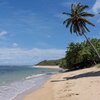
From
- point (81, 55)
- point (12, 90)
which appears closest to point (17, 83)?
point (12, 90)

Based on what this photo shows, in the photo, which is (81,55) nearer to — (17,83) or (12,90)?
(17,83)

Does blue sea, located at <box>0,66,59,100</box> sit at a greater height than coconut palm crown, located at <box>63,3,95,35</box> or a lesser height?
lesser

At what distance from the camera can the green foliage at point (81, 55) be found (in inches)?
2888

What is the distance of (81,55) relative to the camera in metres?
73.0

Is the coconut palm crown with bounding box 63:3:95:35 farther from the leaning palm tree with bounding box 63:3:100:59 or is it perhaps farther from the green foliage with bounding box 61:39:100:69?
the green foliage with bounding box 61:39:100:69

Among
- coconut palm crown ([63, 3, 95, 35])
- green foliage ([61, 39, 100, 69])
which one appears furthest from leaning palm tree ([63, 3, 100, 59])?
green foliage ([61, 39, 100, 69])

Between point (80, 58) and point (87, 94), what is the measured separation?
175ft

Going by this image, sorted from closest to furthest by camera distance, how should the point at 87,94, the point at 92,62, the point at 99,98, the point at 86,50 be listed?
the point at 99,98 < the point at 87,94 < the point at 86,50 < the point at 92,62

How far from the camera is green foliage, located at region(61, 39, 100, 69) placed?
7336 centimetres

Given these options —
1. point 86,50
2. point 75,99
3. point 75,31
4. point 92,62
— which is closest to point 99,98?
point 75,99

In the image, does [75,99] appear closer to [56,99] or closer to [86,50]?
[56,99]

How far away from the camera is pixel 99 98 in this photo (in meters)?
18.7

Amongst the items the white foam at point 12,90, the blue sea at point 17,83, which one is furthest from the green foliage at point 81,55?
the white foam at point 12,90

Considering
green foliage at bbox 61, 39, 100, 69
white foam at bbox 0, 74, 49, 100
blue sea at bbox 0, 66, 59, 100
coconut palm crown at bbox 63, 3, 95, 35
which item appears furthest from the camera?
green foliage at bbox 61, 39, 100, 69
